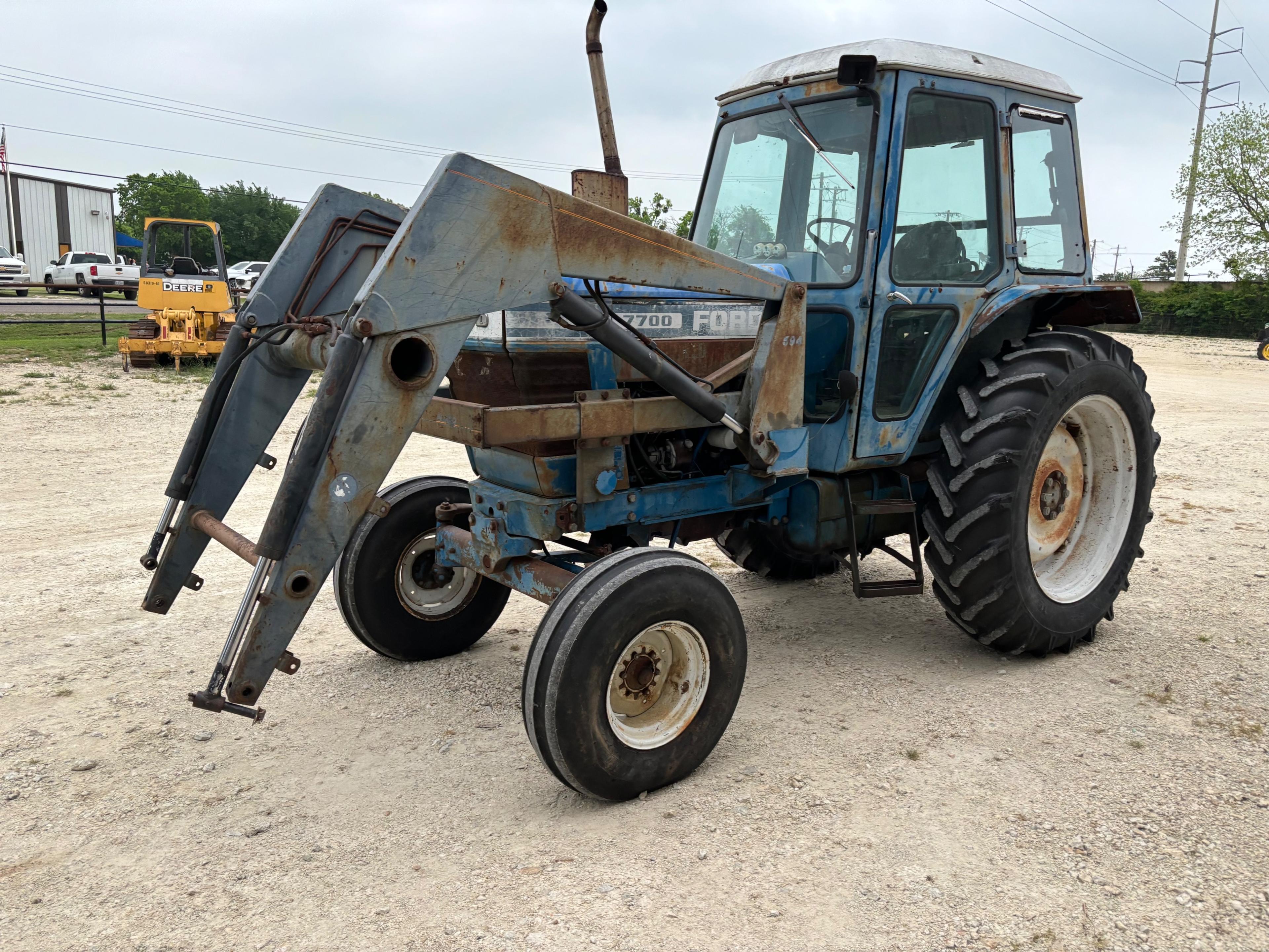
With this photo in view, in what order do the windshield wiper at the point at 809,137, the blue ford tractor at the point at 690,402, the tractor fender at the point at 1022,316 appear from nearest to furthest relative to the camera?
the blue ford tractor at the point at 690,402, the windshield wiper at the point at 809,137, the tractor fender at the point at 1022,316

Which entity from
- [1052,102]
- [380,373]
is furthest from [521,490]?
[1052,102]

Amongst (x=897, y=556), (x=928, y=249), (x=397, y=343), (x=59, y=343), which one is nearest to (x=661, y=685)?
(x=397, y=343)

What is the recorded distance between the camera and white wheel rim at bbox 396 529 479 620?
14.6 ft

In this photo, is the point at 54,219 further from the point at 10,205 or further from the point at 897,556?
the point at 897,556

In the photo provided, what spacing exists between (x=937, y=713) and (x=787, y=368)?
1547mm

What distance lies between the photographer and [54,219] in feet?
165

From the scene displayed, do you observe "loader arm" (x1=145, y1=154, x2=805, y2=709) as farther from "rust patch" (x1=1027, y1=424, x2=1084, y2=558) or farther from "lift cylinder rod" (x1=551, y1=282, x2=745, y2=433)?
"rust patch" (x1=1027, y1=424, x2=1084, y2=558)

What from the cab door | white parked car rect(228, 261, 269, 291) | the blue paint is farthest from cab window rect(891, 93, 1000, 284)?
white parked car rect(228, 261, 269, 291)

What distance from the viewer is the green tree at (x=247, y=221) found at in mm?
58438

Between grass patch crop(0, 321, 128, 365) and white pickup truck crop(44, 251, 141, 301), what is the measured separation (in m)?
11.0

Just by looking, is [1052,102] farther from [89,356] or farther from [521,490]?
[89,356]

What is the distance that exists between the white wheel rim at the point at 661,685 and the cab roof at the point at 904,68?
2.45 m

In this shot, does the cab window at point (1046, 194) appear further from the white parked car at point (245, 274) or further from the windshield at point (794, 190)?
the white parked car at point (245, 274)

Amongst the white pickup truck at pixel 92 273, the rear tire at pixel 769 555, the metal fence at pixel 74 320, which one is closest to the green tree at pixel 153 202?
the white pickup truck at pixel 92 273
